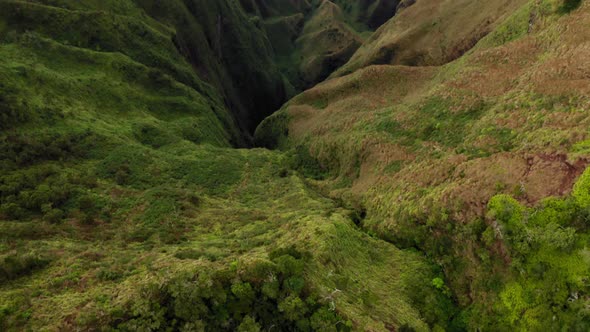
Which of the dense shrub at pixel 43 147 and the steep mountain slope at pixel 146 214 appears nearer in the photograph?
the steep mountain slope at pixel 146 214

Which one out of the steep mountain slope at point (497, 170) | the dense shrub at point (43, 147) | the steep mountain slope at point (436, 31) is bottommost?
the steep mountain slope at point (497, 170)

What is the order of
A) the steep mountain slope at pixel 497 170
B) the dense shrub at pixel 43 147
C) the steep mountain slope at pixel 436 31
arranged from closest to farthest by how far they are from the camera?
the steep mountain slope at pixel 497 170 → the dense shrub at pixel 43 147 → the steep mountain slope at pixel 436 31

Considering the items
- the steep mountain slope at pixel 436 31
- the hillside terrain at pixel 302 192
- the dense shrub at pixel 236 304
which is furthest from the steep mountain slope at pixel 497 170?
the steep mountain slope at pixel 436 31

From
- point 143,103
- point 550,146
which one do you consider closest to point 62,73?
point 143,103

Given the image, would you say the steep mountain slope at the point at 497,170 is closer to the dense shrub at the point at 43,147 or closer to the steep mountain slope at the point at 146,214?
the steep mountain slope at the point at 146,214

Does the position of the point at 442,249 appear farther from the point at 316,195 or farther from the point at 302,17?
the point at 302,17

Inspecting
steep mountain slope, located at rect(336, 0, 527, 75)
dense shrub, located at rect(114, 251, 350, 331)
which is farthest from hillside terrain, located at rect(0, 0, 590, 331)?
steep mountain slope, located at rect(336, 0, 527, 75)
